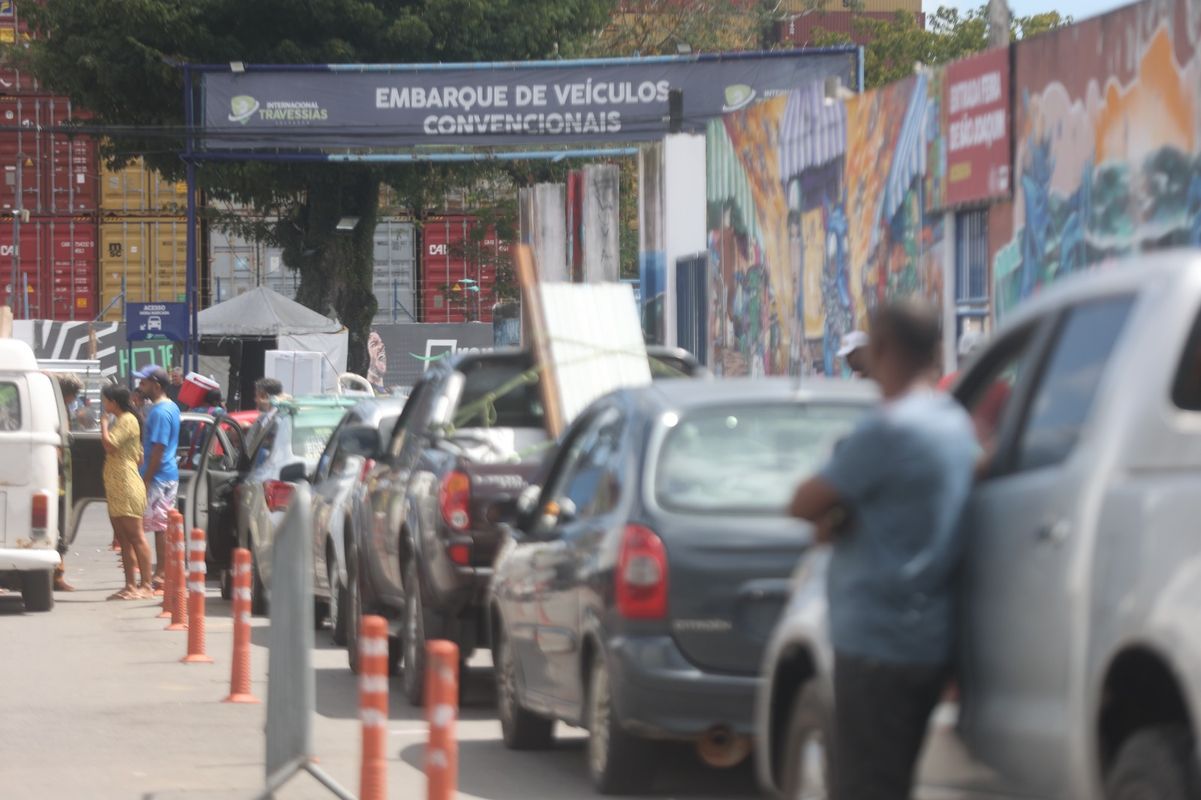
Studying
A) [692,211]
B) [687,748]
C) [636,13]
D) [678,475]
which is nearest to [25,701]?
[687,748]

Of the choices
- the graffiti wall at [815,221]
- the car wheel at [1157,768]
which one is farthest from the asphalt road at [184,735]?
the graffiti wall at [815,221]

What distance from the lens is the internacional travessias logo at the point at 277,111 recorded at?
3384 centimetres

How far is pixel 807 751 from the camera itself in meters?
5.68

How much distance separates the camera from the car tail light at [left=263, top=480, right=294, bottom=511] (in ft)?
55.2

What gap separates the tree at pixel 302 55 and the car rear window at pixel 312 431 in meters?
27.4

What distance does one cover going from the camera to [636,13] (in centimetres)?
5859

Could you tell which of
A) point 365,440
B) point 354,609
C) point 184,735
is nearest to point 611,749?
point 184,735

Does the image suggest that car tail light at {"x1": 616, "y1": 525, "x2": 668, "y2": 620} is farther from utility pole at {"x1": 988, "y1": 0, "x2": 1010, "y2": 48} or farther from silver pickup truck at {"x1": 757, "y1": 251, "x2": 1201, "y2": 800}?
utility pole at {"x1": 988, "y1": 0, "x2": 1010, "y2": 48}

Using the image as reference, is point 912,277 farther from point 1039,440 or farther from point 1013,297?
point 1039,440

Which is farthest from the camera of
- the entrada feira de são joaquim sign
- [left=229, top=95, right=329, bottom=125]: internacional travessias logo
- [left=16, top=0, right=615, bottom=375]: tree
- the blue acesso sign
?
[left=16, top=0, right=615, bottom=375]: tree

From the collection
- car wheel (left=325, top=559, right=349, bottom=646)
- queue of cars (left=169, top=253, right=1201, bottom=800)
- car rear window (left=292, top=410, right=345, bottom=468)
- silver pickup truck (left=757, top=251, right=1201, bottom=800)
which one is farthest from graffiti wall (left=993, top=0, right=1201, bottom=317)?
silver pickup truck (left=757, top=251, right=1201, bottom=800)

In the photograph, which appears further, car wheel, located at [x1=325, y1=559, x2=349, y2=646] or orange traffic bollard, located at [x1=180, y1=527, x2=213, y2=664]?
car wheel, located at [x1=325, y1=559, x2=349, y2=646]

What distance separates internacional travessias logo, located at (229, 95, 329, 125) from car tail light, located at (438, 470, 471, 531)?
23694 mm

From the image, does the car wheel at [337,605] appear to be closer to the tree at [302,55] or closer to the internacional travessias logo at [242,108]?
the internacional travessias logo at [242,108]
